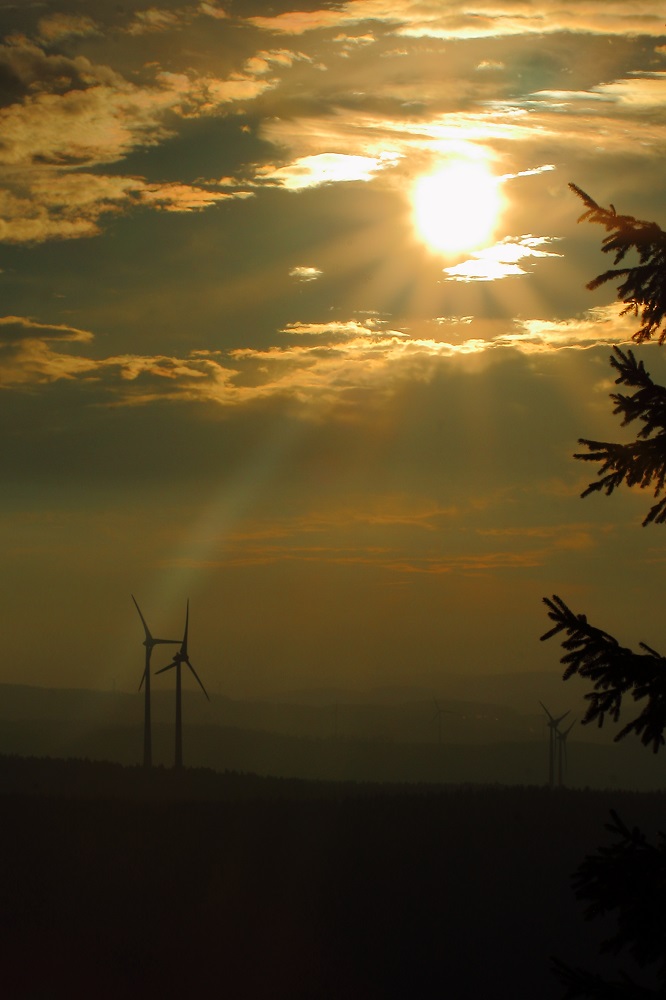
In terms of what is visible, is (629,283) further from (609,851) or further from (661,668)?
(609,851)

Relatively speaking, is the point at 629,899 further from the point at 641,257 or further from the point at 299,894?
the point at 299,894

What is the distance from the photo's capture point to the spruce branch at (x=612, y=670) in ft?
31.5

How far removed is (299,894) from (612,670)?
141 ft

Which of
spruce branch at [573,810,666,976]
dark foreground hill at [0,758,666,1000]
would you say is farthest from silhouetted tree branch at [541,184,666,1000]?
dark foreground hill at [0,758,666,1000]

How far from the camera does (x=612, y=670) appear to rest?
9.70m

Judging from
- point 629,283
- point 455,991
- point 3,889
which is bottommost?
point 455,991

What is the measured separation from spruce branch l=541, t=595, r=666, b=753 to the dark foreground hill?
32.5 m

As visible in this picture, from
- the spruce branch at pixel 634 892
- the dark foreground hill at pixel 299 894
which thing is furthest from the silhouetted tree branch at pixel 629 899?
the dark foreground hill at pixel 299 894

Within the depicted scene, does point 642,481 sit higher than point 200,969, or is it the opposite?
point 642,481

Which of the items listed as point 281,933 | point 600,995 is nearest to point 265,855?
point 281,933

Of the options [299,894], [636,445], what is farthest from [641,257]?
[299,894]

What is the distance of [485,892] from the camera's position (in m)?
50.9

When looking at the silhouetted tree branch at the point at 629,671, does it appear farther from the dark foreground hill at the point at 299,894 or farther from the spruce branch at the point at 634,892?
the dark foreground hill at the point at 299,894

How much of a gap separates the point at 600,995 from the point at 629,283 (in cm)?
601
